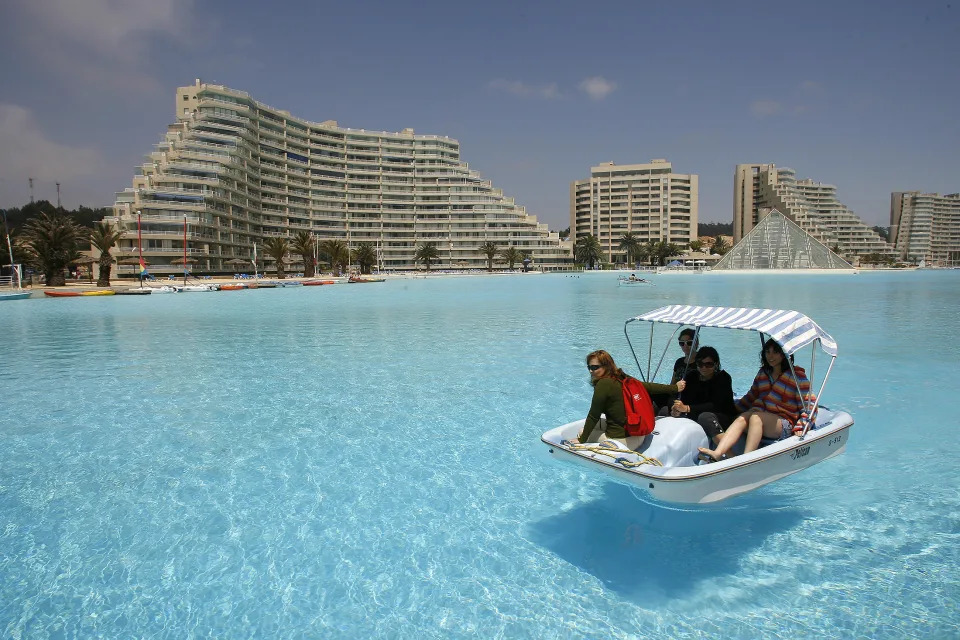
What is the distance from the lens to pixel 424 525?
7336 mm

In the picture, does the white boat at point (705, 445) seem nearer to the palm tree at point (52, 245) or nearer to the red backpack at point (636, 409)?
the red backpack at point (636, 409)

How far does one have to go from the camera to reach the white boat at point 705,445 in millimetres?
6199

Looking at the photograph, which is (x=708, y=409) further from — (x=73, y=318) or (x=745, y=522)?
(x=73, y=318)

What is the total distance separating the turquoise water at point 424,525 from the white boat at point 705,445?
0.68 m

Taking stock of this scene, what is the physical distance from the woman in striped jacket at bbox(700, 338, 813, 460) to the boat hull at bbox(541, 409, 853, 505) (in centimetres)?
26

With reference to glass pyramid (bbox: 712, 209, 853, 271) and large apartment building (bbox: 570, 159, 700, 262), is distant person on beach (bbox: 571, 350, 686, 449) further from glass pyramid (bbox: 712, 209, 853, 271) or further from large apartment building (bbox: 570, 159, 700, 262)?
large apartment building (bbox: 570, 159, 700, 262)

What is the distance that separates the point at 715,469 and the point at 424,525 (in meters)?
3.43

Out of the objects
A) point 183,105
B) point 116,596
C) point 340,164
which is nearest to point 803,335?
point 116,596

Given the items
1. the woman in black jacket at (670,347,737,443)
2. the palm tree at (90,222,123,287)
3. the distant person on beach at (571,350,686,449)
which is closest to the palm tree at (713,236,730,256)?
the palm tree at (90,222,123,287)

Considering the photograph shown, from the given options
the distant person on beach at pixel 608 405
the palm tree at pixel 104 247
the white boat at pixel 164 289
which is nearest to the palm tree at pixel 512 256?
the palm tree at pixel 104 247

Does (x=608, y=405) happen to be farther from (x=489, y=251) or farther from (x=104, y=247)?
(x=489, y=251)

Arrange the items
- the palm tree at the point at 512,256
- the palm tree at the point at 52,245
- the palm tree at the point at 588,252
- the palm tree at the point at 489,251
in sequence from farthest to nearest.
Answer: the palm tree at the point at 588,252 < the palm tree at the point at 512,256 < the palm tree at the point at 489,251 < the palm tree at the point at 52,245

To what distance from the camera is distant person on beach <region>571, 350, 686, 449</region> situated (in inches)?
273

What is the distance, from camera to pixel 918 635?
5129 millimetres
